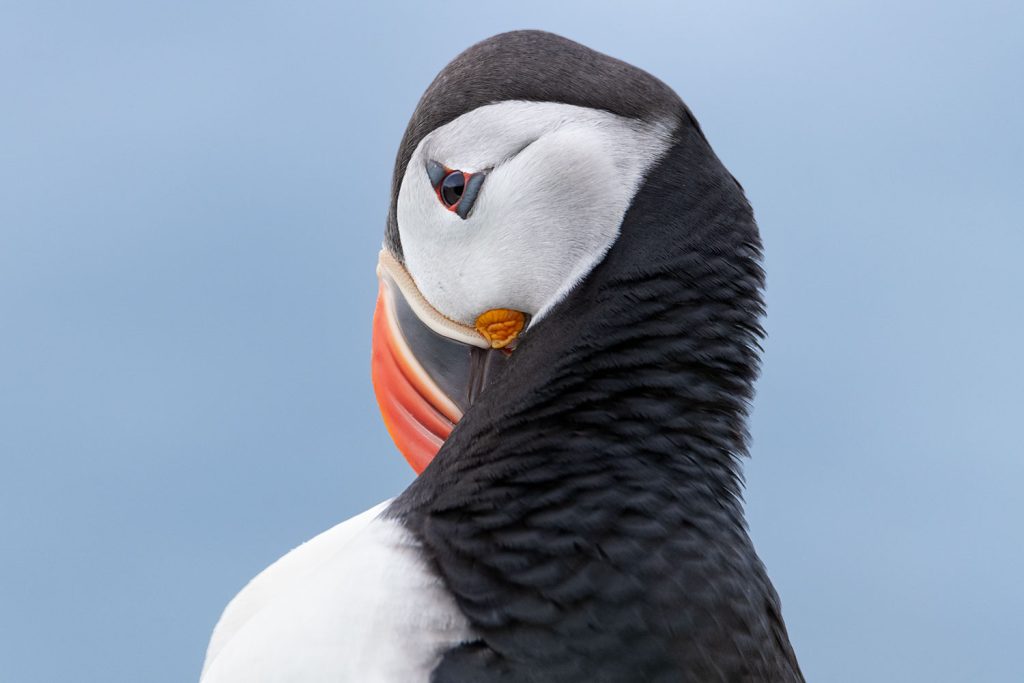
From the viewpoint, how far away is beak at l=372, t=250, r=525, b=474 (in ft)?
8.34

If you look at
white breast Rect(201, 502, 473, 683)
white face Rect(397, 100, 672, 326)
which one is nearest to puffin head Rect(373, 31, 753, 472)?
white face Rect(397, 100, 672, 326)

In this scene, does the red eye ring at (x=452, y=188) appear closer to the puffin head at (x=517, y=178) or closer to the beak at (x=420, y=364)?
the puffin head at (x=517, y=178)

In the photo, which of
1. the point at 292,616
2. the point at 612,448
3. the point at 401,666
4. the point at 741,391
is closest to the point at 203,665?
the point at 292,616

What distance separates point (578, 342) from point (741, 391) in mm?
304

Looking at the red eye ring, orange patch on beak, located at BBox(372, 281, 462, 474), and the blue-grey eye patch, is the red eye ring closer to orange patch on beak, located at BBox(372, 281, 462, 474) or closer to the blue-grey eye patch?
the blue-grey eye patch

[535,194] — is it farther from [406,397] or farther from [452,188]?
[406,397]

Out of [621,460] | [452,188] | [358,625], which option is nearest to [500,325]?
[452,188]

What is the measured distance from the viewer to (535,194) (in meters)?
2.31

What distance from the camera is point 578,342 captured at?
2.26 m

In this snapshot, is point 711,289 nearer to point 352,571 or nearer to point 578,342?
point 578,342

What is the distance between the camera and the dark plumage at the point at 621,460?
2113 millimetres

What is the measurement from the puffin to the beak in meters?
0.05

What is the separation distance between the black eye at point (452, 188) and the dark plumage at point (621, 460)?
0.10 meters

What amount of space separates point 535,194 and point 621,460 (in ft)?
1.50
